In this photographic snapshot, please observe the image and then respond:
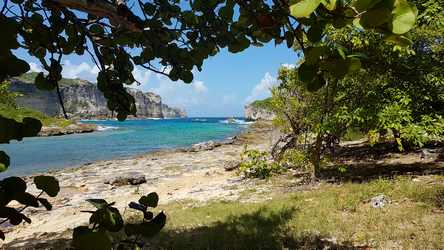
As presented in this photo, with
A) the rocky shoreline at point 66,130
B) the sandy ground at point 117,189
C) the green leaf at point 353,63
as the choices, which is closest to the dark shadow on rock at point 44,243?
the sandy ground at point 117,189

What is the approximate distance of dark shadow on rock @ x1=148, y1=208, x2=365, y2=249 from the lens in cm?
744

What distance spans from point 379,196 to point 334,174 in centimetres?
530

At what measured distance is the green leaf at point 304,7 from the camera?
0.81 metres

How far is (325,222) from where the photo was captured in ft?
27.9

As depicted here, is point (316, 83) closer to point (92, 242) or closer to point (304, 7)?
point (304, 7)

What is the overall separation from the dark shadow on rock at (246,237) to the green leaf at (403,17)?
22.1 ft

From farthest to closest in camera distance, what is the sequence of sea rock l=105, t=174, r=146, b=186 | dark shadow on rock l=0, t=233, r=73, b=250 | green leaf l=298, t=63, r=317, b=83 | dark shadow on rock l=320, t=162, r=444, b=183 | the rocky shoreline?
1. the rocky shoreline
2. sea rock l=105, t=174, r=146, b=186
3. dark shadow on rock l=320, t=162, r=444, b=183
4. dark shadow on rock l=0, t=233, r=73, b=250
5. green leaf l=298, t=63, r=317, b=83

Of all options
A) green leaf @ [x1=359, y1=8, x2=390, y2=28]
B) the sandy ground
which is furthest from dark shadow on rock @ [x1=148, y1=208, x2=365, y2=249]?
green leaf @ [x1=359, y1=8, x2=390, y2=28]

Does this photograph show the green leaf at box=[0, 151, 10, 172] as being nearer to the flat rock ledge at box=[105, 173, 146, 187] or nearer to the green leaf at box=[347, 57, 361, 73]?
the green leaf at box=[347, 57, 361, 73]

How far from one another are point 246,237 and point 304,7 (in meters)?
7.56

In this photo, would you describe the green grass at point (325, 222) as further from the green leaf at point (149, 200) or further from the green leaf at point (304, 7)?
the green leaf at point (304, 7)

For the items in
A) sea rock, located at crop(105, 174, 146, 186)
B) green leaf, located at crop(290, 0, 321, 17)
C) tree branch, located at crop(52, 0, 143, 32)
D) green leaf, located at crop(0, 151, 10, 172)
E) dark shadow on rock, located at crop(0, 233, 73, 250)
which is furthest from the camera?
sea rock, located at crop(105, 174, 146, 186)

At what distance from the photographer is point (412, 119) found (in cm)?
1228

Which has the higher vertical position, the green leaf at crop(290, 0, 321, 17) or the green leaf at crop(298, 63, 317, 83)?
the green leaf at crop(290, 0, 321, 17)
